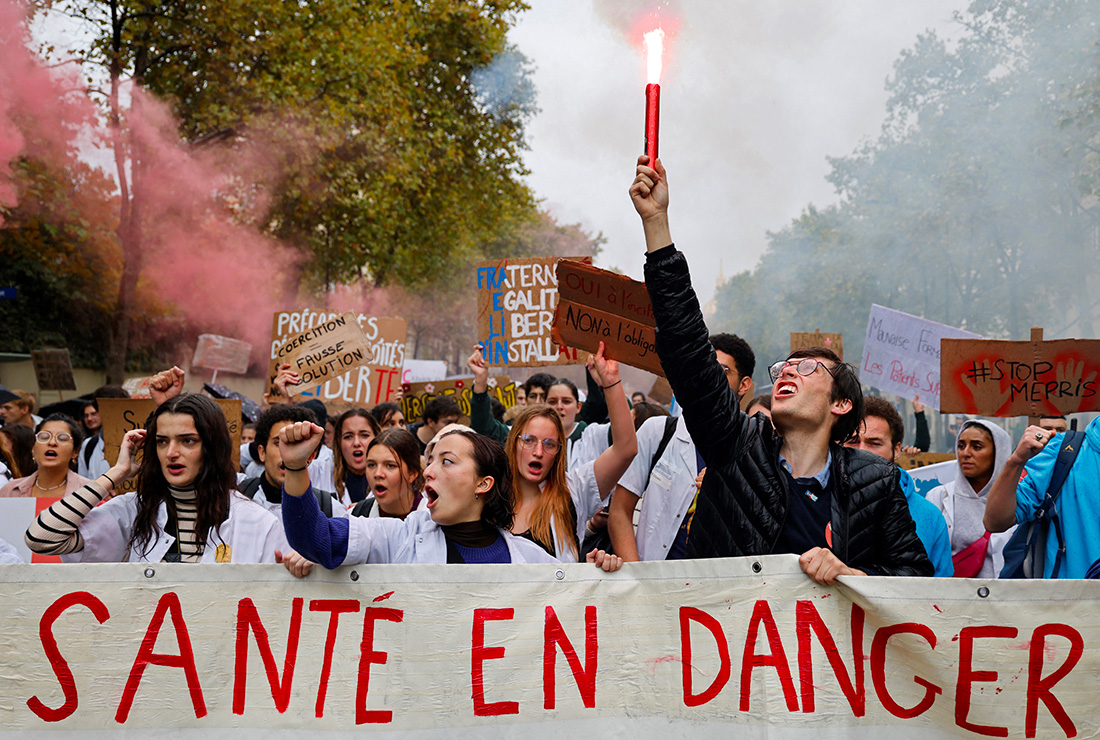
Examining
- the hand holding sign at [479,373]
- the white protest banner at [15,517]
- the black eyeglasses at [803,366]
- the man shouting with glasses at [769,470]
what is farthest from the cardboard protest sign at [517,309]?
the man shouting with glasses at [769,470]

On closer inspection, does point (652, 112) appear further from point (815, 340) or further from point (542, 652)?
point (815, 340)

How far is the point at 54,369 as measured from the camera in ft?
49.1

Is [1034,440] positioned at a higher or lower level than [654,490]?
higher

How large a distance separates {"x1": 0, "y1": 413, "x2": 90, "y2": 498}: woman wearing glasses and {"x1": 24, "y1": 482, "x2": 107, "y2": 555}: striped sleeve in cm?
218

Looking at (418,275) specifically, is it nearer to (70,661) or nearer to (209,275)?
(209,275)

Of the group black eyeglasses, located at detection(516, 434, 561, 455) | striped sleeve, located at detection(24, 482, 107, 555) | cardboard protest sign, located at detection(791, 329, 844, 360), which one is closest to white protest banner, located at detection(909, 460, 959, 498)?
cardboard protest sign, located at detection(791, 329, 844, 360)

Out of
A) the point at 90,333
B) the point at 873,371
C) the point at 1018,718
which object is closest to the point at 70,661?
the point at 1018,718

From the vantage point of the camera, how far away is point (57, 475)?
520 cm

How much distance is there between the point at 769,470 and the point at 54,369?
48.2ft

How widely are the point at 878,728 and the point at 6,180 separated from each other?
1405 centimetres

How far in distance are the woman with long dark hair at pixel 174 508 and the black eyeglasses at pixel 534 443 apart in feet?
3.17

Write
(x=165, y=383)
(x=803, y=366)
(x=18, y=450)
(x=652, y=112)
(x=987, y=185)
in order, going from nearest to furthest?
1. (x=652, y=112)
2. (x=803, y=366)
3. (x=165, y=383)
4. (x=18, y=450)
5. (x=987, y=185)

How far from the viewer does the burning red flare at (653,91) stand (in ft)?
7.66

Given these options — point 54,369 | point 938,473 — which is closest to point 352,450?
point 938,473
